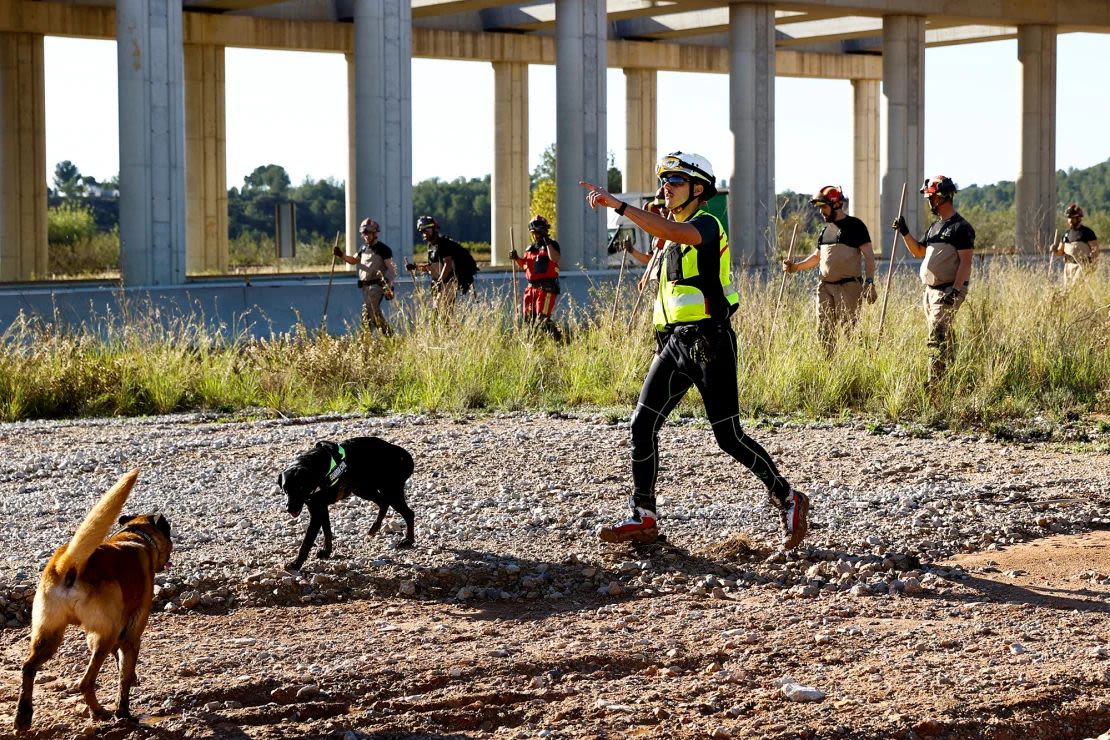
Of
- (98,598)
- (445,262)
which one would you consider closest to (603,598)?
(98,598)

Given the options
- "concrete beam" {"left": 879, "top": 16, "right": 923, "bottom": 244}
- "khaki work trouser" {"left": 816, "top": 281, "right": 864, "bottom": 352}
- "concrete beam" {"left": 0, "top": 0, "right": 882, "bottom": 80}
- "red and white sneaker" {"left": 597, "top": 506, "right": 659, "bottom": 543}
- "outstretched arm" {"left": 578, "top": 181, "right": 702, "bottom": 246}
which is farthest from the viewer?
"concrete beam" {"left": 879, "top": 16, "right": 923, "bottom": 244}

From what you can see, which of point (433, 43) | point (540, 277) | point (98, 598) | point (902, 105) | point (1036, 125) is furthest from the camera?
point (1036, 125)

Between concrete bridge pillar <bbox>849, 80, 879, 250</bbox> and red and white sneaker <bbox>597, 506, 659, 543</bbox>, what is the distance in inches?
1815

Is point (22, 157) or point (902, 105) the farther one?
point (902, 105)

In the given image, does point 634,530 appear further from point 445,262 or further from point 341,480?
point 445,262

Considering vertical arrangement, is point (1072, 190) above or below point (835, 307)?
above

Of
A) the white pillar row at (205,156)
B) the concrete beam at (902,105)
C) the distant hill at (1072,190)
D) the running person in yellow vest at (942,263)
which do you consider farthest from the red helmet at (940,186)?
the distant hill at (1072,190)

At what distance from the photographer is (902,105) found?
127 feet

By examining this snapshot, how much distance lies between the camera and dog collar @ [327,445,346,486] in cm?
715

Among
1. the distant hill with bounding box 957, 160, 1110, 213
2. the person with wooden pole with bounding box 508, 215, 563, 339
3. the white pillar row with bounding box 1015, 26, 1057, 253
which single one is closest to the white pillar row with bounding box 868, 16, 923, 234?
the white pillar row with bounding box 1015, 26, 1057, 253

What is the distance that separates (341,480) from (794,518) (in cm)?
209

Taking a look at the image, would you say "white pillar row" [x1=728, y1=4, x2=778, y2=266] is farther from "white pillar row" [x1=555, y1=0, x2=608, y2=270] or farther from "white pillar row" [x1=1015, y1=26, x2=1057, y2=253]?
"white pillar row" [x1=1015, y1=26, x2=1057, y2=253]

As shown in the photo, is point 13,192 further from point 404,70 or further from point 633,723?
point 633,723

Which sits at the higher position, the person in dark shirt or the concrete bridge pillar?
the concrete bridge pillar
